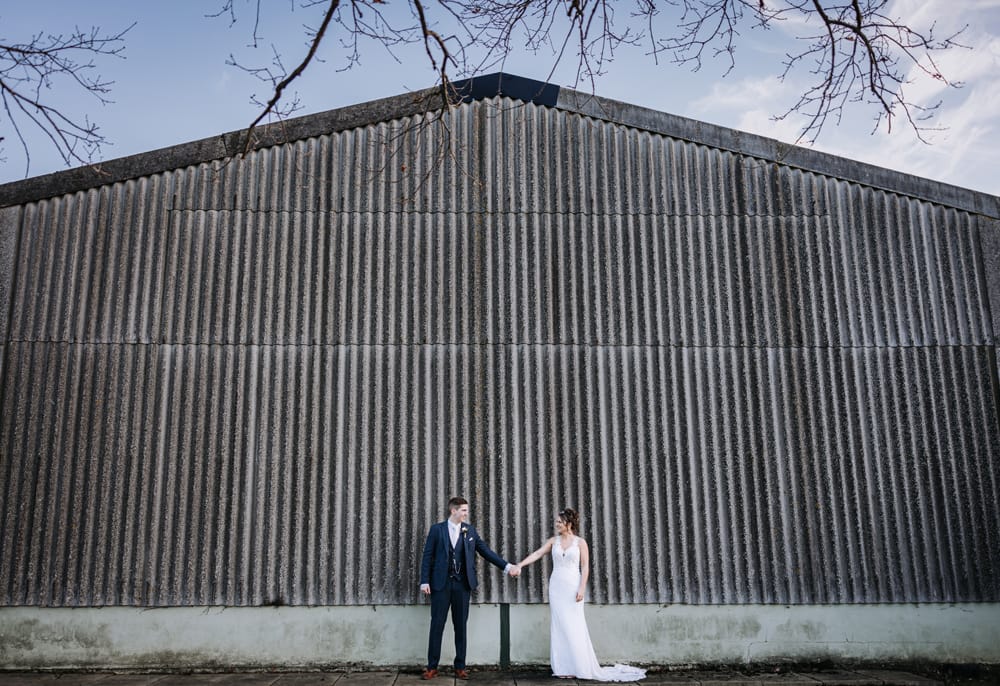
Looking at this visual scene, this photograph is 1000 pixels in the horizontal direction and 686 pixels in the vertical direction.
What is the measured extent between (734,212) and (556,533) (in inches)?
165

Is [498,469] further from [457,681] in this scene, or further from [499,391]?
[457,681]

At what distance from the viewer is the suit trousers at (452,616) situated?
23.1 ft

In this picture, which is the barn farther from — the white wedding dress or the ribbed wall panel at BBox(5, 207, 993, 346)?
the white wedding dress

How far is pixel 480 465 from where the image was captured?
7758 millimetres

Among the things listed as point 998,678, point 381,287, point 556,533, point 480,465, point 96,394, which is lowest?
point 998,678

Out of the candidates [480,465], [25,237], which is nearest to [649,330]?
[480,465]

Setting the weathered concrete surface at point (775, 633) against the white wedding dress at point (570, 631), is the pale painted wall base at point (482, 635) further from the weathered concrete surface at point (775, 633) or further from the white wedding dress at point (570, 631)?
the white wedding dress at point (570, 631)

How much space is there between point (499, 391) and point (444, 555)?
6.00 ft

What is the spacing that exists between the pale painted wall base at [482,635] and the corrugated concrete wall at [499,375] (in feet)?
0.57

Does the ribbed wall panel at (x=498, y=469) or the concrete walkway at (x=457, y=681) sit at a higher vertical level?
the ribbed wall panel at (x=498, y=469)

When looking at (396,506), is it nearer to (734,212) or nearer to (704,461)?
(704,461)

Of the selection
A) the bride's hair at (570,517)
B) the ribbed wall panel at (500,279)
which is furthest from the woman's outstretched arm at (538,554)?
the ribbed wall panel at (500,279)

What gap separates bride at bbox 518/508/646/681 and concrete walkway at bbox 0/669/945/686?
0.55 feet

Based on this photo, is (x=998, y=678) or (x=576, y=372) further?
(x=576, y=372)
